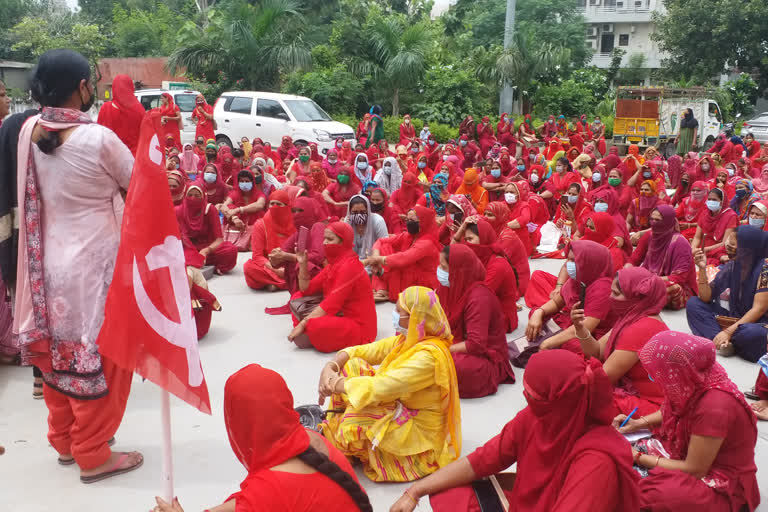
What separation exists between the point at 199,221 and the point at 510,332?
3.26 metres

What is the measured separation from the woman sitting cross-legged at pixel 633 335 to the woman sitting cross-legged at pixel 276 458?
2.15 meters

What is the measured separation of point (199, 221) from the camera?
23.2 feet

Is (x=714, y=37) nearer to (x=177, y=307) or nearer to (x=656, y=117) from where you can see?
(x=656, y=117)

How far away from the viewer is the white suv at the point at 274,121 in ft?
53.2

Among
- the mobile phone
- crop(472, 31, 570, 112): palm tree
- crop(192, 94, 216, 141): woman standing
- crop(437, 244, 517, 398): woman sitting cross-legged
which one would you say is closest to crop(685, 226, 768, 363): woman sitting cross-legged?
crop(437, 244, 517, 398): woman sitting cross-legged

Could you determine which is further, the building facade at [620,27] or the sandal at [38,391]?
the building facade at [620,27]

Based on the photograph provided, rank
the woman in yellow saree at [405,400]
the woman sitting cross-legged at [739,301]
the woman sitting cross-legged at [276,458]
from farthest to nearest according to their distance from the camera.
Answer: the woman sitting cross-legged at [739,301], the woman in yellow saree at [405,400], the woman sitting cross-legged at [276,458]

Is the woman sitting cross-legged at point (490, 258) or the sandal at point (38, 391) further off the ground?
the woman sitting cross-legged at point (490, 258)

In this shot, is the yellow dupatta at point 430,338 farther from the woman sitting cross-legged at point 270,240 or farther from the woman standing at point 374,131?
the woman standing at point 374,131

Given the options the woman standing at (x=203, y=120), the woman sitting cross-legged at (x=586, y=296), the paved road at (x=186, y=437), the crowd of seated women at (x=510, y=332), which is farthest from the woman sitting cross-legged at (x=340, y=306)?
the woman standing at (x=203, y=120)

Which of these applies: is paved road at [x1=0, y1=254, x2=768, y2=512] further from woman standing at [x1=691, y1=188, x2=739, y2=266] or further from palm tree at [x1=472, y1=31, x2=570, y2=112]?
palm tree at [x1=472, y1=31, x2=570, y2=112]

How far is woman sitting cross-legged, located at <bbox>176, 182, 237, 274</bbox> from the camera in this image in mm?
6875

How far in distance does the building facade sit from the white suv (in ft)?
99.5

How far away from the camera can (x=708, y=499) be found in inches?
110
